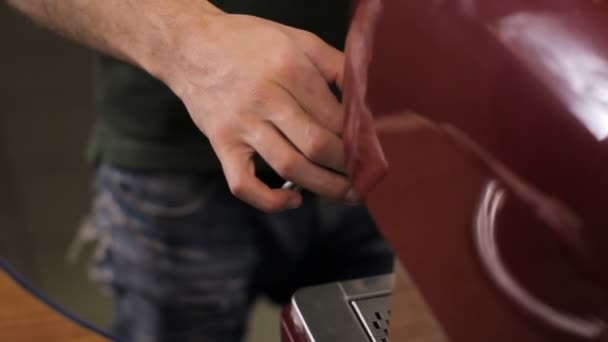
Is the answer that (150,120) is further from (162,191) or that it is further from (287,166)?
(287,166)

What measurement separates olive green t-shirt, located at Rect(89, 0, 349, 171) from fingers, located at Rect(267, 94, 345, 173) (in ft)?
0.71

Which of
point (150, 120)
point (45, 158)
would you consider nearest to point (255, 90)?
point (150, 120)

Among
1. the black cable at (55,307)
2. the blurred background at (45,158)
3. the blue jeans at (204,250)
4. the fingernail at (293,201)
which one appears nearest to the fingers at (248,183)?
the fingernail at (293,201)

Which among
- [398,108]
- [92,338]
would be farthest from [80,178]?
[398,108]

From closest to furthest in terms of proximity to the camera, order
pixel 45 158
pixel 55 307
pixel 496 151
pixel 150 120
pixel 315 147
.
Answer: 1. pixel 496 151
2. pixel 315 147
3. pixel 55 307
4. pixel 150 120
5. pixel 45 158

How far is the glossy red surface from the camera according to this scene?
22cm

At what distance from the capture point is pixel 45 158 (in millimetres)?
1411

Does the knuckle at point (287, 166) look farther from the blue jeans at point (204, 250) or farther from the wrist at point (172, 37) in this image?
the blue jeans at point (204, 250)

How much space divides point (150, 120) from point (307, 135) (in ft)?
1.01

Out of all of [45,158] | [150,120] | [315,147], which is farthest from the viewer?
[45,158]

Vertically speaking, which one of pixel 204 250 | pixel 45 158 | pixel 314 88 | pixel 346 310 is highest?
pixel 314 88

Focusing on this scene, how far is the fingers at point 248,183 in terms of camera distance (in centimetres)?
37

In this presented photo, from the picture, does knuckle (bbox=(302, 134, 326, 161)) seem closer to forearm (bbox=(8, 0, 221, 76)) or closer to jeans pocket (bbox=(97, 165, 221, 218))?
forearm (bbox=(8, 0, 221, 76))

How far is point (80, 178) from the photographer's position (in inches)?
55.1
